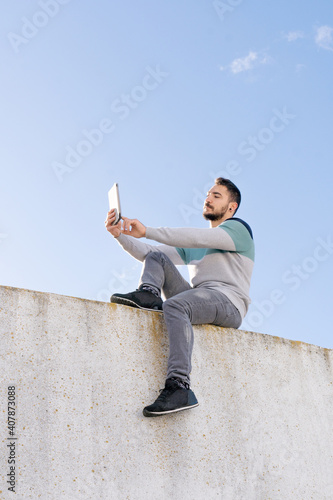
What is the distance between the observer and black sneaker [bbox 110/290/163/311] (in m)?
3.18

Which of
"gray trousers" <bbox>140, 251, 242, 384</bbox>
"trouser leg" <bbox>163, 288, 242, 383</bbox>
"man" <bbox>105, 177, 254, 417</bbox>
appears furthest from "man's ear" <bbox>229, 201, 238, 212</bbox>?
"trouser leg" <bbox>163, 288, 242, 383</bbox>

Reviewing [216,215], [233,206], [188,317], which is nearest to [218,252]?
[216,215]

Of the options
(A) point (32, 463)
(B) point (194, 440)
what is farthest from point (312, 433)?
(A) point (32, 463)

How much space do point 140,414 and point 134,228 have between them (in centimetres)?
107

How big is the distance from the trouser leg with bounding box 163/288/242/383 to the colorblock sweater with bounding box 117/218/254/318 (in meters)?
0.09

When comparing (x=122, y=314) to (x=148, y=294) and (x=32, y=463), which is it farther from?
(x=32, y=463)

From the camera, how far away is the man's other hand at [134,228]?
3244 mm

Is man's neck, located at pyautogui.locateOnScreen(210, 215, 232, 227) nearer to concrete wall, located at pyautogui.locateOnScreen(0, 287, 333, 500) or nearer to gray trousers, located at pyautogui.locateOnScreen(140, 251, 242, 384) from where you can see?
gray trousers, located at pyautogui.locateOnScreen(140, 251, 242, 384)

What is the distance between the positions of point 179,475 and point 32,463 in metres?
0.76

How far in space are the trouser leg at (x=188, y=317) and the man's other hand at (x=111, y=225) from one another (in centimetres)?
59

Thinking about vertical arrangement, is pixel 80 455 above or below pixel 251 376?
below

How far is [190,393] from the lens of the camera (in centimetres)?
290

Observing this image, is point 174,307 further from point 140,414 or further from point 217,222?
point 217,222

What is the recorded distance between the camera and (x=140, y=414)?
2.87 metres
